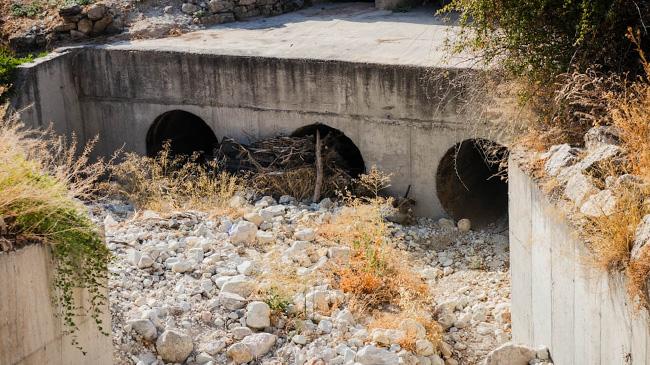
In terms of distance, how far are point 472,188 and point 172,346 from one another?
6.98 metres

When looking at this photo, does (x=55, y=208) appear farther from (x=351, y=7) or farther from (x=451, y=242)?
(x=351, y=7)

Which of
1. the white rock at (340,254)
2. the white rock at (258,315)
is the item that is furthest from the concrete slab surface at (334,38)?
the white rock at (258,315)

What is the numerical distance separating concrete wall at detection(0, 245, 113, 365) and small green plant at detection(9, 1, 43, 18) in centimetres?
1056

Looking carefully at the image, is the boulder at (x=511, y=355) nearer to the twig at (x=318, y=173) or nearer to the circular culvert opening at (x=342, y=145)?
the twig at (x=318, y=173)

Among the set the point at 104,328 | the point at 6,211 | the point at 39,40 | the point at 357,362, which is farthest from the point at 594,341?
the point at 39,40

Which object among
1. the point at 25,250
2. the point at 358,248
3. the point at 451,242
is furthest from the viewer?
the point at 451,242

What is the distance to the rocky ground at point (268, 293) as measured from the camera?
9.93 metres

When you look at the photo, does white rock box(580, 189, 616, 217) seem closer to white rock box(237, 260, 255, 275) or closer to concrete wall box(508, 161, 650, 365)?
concrete wall box(508, 161, 650, 365)

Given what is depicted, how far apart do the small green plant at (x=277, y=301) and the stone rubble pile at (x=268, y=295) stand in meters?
0.02

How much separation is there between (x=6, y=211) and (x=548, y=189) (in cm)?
447

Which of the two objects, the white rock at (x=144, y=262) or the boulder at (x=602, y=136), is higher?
the boulder at (x=602, y=136)

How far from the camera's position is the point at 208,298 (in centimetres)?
1089

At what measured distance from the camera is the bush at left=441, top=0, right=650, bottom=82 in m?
10.3

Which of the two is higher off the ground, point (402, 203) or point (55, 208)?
point (55, 208)
